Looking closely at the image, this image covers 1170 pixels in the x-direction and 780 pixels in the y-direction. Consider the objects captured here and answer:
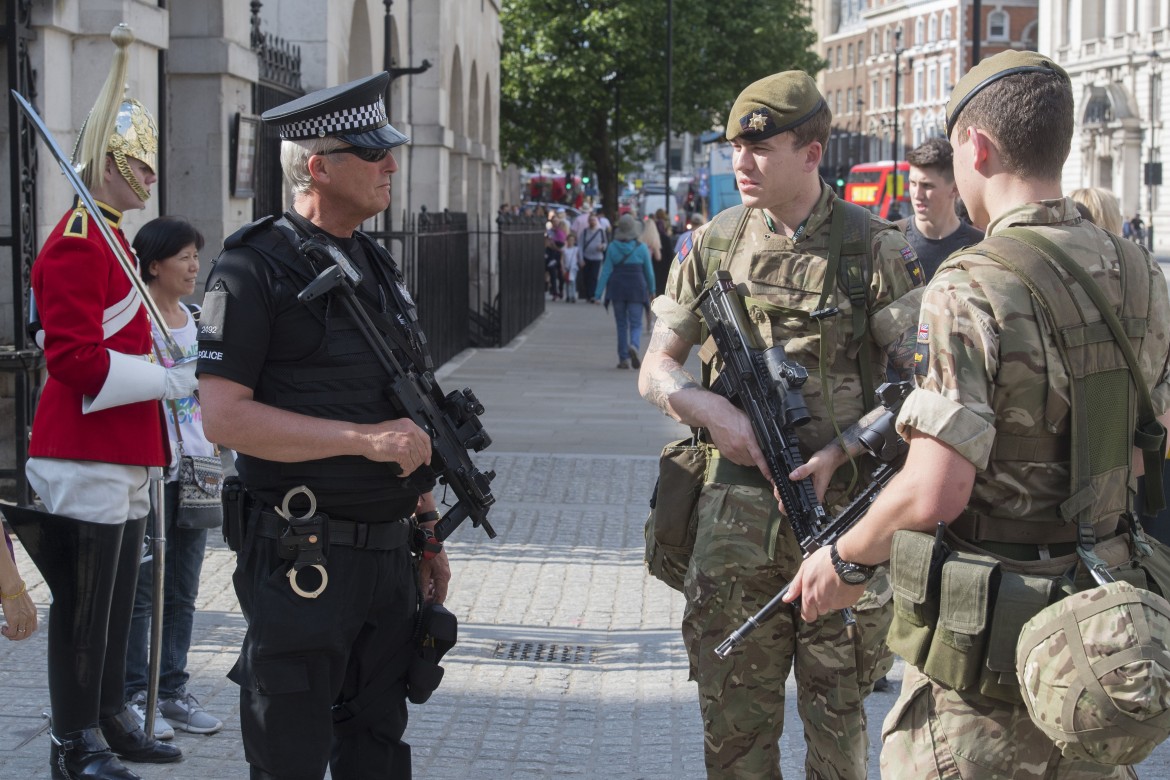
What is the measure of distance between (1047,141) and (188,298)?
865 cm

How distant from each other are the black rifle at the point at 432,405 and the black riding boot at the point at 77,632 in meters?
1.29

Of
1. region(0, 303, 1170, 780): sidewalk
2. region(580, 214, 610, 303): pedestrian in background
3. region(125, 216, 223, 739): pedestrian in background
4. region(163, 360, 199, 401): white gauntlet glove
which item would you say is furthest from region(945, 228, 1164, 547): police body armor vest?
region(580, 214, 610, 303): pedestrian in background

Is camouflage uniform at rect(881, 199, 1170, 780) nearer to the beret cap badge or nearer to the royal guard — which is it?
the beret cap badge

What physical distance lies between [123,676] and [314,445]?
1.79 metres

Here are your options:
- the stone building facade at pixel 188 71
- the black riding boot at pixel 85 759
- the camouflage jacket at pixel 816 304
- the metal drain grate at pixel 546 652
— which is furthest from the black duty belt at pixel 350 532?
the stone building facade at pixel 188 71

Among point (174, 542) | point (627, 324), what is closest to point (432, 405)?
point (174, 542)

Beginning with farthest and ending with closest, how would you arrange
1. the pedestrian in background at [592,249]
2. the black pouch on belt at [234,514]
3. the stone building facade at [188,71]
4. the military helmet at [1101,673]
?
1. the pedestrian in background at [592,249]
2. the stone building facade at [188,71]
3. the black pouch on belt at [234,514]
4. the military helmet at [1101,673]

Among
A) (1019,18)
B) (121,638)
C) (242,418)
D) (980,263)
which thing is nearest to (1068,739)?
(980,263)

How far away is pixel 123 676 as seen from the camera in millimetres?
4875

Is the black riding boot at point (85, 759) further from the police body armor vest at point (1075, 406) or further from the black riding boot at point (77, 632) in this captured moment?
the police body armor vest at point (1075, 406)

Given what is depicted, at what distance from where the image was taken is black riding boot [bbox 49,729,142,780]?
4559mm

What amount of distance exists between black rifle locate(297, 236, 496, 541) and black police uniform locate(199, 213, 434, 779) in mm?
37

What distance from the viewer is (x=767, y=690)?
4.02 meters

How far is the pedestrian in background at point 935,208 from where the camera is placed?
6520mm
